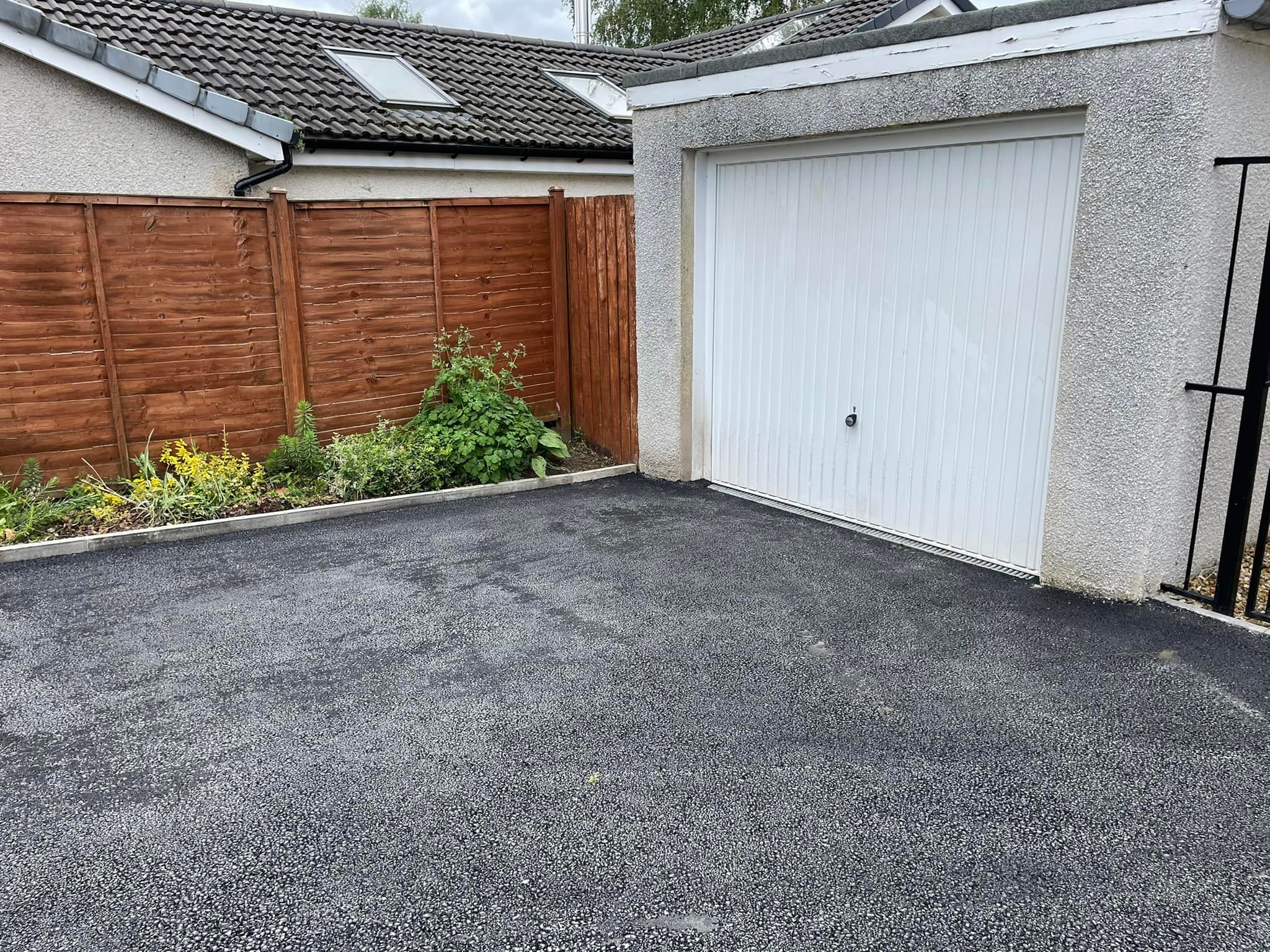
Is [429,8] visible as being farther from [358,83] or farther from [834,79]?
[834,79]

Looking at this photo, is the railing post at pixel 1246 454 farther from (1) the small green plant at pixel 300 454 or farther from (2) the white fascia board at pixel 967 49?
(1) the small green plant at pixel 300 454

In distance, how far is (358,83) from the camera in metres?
10.0

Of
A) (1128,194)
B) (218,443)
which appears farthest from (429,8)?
(1128,194)

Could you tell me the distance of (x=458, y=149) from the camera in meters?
9.54

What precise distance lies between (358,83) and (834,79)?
6270 mm

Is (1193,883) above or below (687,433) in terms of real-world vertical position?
below

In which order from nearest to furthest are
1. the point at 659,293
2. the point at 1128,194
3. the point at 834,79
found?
the point at 1128,194
the point at 834,79
the point at 659,293

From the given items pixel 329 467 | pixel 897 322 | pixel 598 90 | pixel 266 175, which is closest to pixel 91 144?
pixel 266 175

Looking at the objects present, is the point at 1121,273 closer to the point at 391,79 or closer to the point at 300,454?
the point at 300,454

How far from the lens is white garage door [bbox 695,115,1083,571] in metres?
5.12

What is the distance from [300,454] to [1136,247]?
5.90 meters

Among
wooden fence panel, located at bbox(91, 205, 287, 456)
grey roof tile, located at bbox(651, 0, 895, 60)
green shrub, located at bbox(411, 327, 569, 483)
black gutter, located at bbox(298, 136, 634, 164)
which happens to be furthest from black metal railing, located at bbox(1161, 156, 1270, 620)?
grey roof tile, located at bbox(651, 0, 895, 60)

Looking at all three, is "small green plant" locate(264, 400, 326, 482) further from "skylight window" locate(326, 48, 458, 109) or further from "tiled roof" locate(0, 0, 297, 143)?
"skylight window" locate(326, 48, 458, 109)

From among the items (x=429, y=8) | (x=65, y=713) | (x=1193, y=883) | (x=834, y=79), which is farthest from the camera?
(x=429, y=8)
